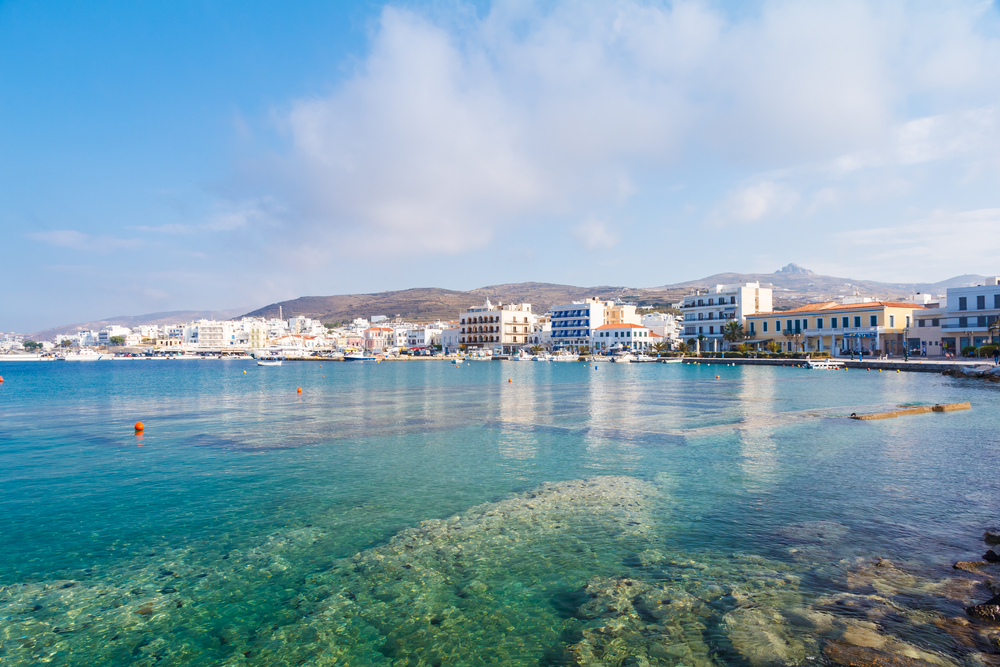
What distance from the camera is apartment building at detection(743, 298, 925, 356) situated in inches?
2729

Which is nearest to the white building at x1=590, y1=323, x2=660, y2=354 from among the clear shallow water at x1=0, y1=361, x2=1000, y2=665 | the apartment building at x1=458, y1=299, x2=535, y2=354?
the apartment building at x1=458, y1=299, x2=535, y2=354

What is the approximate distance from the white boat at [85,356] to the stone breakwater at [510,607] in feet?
586

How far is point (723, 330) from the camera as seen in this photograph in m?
88.9

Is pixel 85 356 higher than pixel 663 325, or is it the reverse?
pixel 663 325

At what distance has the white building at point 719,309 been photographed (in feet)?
290

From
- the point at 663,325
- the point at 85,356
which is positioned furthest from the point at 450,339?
the point at 85,356

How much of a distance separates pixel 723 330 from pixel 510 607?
88.9m

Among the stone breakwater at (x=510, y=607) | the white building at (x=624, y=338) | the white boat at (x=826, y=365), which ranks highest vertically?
the white building at (x=624, y=338)

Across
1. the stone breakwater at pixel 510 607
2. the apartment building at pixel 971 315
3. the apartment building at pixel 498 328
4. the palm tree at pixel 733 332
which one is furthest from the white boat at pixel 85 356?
the apartment building at pixel 971 315

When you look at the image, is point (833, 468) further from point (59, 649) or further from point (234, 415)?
point (234, 415)

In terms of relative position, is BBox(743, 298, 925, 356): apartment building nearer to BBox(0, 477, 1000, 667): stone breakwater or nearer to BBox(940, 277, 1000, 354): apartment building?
BBox(940, 277, 1000, 354): apartment building

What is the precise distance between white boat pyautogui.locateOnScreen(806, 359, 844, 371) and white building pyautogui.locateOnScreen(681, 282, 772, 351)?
22.7 meters

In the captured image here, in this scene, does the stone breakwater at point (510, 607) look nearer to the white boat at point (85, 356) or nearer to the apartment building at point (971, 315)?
the apartment building at point (971, 315)

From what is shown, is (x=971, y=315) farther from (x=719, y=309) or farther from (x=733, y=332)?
(x=719, y=309)
